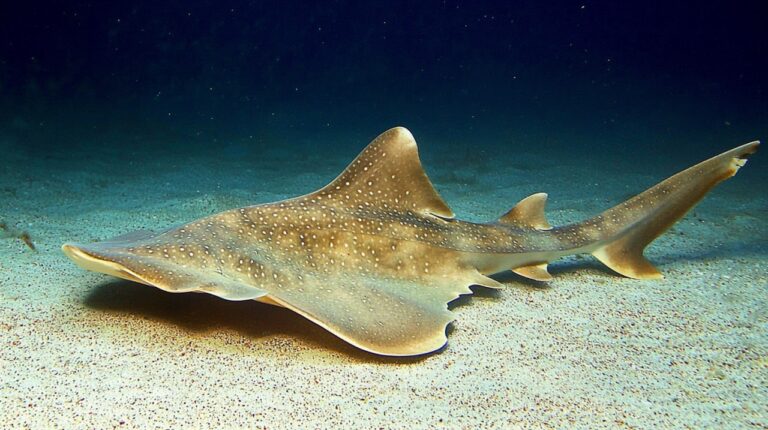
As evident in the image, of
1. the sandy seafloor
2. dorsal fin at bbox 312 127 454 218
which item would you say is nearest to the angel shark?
dorsal fin at bbox 312 127 454 218

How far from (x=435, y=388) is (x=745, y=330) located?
106 inches

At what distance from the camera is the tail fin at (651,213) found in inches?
176

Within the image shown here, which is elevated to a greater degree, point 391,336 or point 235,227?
point 235,227

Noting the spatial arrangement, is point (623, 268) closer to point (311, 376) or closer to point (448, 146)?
point (311, 376)

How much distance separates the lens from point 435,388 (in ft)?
9.39

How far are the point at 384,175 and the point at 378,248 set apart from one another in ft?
2.21

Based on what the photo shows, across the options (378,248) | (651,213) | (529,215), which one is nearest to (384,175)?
(378,248)

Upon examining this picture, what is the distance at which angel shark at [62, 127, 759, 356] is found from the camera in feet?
9.79

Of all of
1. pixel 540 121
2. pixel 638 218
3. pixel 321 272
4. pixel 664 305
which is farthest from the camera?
pixel 540 121

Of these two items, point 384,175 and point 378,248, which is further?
point 384,175

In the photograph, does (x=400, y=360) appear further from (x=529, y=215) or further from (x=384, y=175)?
(x=529, y=215)

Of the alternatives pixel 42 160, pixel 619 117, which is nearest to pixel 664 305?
pixel 42 160

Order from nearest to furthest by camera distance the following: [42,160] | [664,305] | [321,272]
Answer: [321,272] < [664,305] < [42,160]

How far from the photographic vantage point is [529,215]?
4605 millimetres
